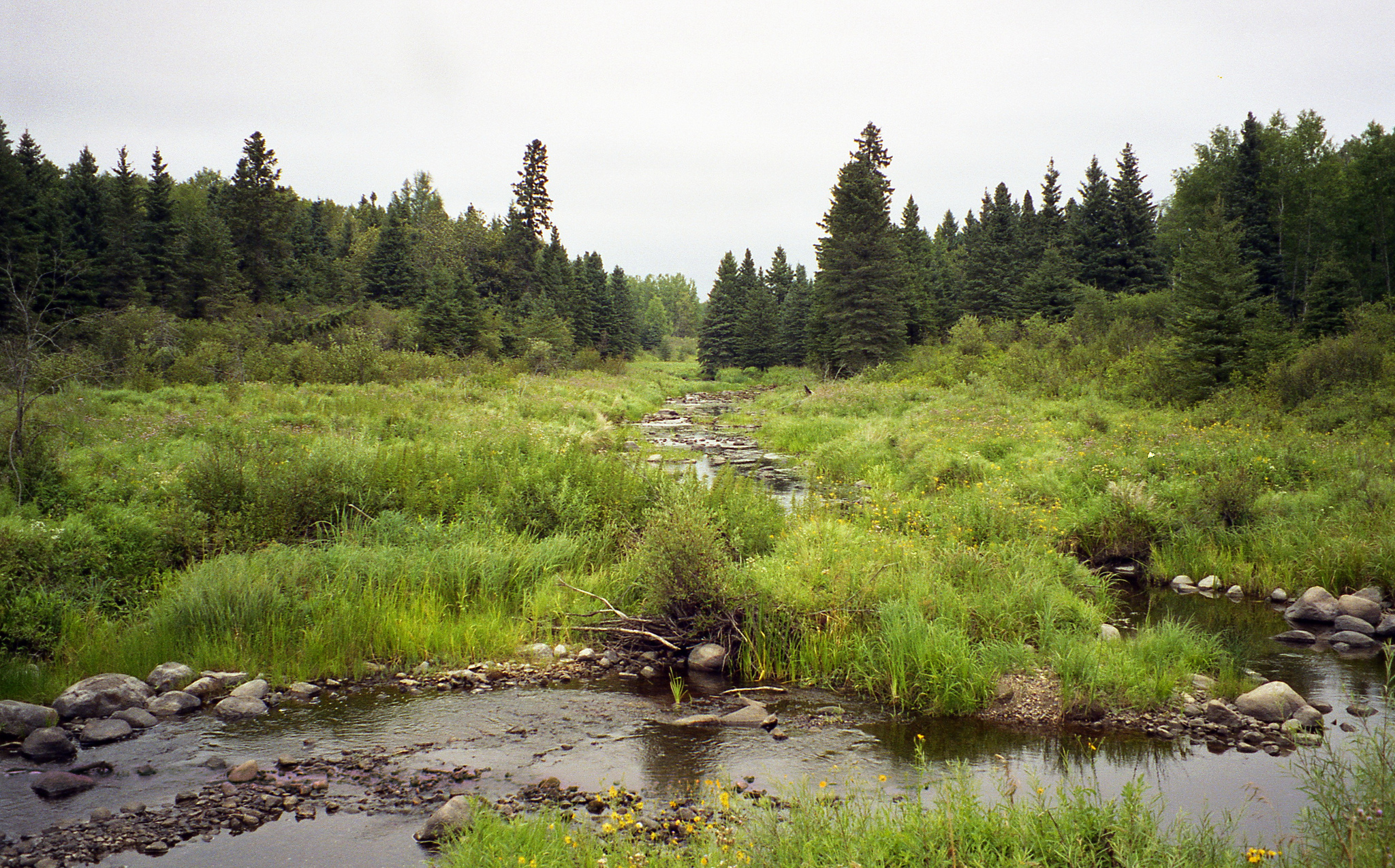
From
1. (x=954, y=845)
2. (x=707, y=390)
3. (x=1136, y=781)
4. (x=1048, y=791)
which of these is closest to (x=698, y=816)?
(x=954, y=845)

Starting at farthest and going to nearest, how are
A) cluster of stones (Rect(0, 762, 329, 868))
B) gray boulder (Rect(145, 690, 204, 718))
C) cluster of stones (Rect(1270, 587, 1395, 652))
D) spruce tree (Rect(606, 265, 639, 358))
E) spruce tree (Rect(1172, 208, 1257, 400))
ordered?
spruce tree (Rect(606, 265, 639, 358)), spruce tree (Rect(1172, 208, 1257, 400)), cluster of stones (Rect(1270, 587, 1395, 652)), gray boulder (Rect(145, 690, 204, 718)), cluster of stones (Rect(0, 762, 329, 868))

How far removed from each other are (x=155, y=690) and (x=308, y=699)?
4.25 feet

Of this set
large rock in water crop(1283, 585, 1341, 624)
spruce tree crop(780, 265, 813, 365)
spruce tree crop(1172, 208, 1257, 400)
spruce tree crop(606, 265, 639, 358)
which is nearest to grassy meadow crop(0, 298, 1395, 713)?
large rock in water crop(1283, 585, 1341, 624)

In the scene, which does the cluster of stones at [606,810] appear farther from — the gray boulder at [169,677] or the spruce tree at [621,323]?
the spruce tree at [621,323]

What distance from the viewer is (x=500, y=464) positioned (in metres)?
11.9

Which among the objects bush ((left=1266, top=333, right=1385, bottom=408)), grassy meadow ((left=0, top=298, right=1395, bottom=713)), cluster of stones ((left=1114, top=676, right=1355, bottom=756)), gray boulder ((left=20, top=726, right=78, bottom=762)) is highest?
bush ((left=1266, top=333, right=1385, bottom=408))

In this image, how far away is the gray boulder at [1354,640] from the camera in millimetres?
7762

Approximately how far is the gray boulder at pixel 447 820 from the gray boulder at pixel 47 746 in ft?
9.96

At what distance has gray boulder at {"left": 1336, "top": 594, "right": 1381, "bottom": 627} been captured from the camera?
Result: 27.1 ft

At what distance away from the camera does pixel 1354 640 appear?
307 inches

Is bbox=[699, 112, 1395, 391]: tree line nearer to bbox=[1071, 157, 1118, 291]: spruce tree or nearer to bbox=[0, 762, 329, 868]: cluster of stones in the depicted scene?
bbox=[1071, 157, 1118, 291]: spruce tree

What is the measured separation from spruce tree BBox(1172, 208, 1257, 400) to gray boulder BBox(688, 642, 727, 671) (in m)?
20.7

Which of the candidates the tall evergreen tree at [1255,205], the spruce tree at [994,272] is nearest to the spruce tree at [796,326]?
the spruce tree at [994,272]

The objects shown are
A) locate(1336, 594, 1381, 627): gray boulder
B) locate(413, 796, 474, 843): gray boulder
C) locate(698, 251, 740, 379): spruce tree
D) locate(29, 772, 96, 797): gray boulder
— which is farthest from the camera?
locate(698, 251, 740, 379): spruce tree
